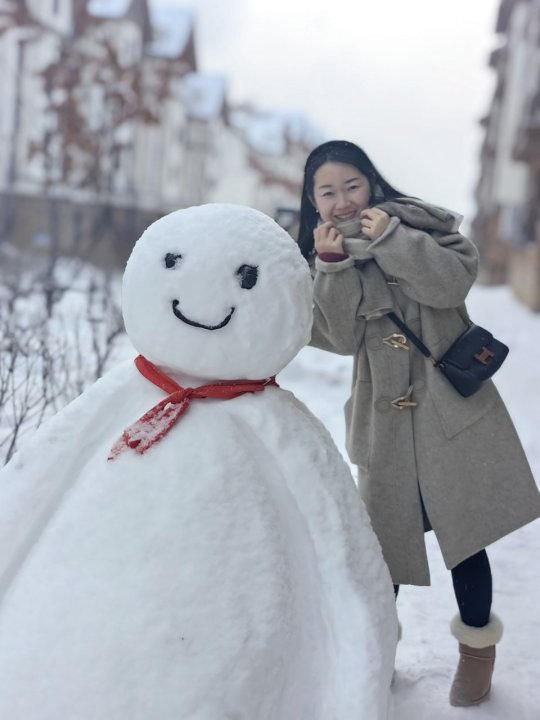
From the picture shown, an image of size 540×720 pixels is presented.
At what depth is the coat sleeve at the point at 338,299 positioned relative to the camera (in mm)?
2084

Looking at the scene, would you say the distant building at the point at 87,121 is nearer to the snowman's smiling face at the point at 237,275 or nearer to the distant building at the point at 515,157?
the snowman's smiling face at the point at 237,275

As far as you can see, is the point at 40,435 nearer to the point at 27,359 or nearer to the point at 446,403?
the point at 446,403

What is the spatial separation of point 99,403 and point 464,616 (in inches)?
50.7

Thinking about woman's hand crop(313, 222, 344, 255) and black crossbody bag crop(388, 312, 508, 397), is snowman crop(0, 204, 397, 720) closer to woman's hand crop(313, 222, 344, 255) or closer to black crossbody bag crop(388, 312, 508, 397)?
woman's hand crop(313, 222, 344, 255)

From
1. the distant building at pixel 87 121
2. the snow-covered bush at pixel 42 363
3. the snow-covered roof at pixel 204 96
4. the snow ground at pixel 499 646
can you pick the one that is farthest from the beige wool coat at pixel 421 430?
the snow-covered roof at pixel 204 96

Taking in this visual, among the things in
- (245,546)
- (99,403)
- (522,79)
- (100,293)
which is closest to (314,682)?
(245,546)

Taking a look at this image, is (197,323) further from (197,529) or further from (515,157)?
(515,157)

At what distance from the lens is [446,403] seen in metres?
2.14

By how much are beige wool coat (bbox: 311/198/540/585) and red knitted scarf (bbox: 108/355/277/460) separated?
50cm

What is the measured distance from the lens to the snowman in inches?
56.5

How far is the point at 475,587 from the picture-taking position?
223 cm

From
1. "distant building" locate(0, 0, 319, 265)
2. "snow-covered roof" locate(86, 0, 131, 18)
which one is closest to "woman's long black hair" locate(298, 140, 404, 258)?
"distant building" locate(0, 0, 319, 265)

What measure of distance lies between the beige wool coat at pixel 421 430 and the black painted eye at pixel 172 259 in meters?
0.54

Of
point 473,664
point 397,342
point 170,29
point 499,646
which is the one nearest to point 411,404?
point 397,342
